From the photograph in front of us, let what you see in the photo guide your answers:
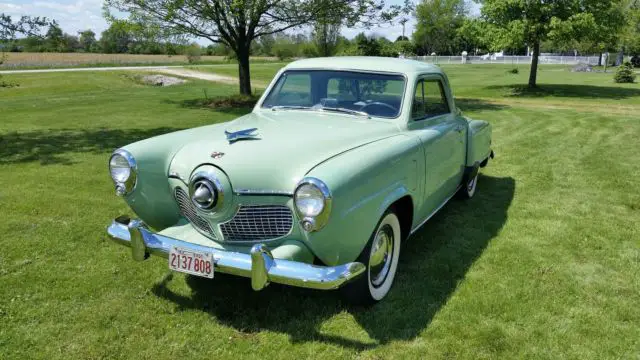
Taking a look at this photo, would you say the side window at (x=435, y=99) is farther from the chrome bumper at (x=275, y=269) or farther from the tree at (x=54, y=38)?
the tree at (x=54, y=38)

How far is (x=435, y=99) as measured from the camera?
475cm

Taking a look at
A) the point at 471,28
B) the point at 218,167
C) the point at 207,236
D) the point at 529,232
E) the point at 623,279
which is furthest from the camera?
the point at 471,28

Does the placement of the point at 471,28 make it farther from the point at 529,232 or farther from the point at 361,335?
the point at 361,335

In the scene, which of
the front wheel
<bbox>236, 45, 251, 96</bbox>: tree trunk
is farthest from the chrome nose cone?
<bbox>236, 45, 251, 96</bbox>: tree trunk

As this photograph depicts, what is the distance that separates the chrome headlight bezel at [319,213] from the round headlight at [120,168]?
143 cm

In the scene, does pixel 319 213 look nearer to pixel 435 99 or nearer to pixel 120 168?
pixel 120 168

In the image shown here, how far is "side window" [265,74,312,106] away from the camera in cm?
450

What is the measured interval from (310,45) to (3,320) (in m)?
27.7

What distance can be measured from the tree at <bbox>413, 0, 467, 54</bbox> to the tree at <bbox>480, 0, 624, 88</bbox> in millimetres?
53810

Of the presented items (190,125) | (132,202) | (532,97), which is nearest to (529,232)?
(132,202)

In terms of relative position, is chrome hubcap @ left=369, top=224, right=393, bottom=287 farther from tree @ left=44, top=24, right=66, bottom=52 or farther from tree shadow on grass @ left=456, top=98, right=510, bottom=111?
tree shadow on grass @ left=456, top=98, right=510, bottom=111

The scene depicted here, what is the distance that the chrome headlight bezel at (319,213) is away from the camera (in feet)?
8.86

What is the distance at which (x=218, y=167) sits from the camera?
306 centimetres

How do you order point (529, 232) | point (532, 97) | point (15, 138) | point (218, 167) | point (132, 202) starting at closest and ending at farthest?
point (218, 167) → point (132, 202) → point (529, 232) → point (15, 138) → point (532, 97)
